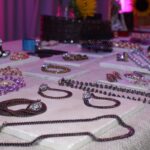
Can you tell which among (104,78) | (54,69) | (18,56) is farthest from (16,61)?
(104,78)

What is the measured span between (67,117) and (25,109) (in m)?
0.08

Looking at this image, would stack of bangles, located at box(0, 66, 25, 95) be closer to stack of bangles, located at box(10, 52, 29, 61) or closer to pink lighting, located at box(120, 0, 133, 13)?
stack of bangles, located at box(10, 52, 29, 61)

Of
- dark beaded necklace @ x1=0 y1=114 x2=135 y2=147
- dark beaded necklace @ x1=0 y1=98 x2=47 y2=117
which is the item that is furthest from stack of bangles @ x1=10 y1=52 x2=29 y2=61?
dark beaded necklace @ x1=0 y1=114 x2=135 y2=147

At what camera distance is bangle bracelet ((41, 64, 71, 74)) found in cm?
103

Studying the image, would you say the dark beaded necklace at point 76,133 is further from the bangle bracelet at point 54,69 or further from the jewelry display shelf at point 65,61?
the jewelry display shelf at point 65,61

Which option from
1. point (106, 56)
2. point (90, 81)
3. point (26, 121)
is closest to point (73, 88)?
point (90, 81)

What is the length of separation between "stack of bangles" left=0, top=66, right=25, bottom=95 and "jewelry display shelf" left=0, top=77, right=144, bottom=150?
3cm

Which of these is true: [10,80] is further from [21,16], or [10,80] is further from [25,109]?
[21,16]

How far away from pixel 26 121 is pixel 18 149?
9 cm

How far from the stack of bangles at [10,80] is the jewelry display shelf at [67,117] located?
1.2 inches

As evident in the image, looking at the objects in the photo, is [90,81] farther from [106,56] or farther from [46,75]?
[106,56]

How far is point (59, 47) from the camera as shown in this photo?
58.7 inches

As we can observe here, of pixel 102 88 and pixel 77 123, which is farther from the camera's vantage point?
pixel 102 88

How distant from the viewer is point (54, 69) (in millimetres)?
1062
